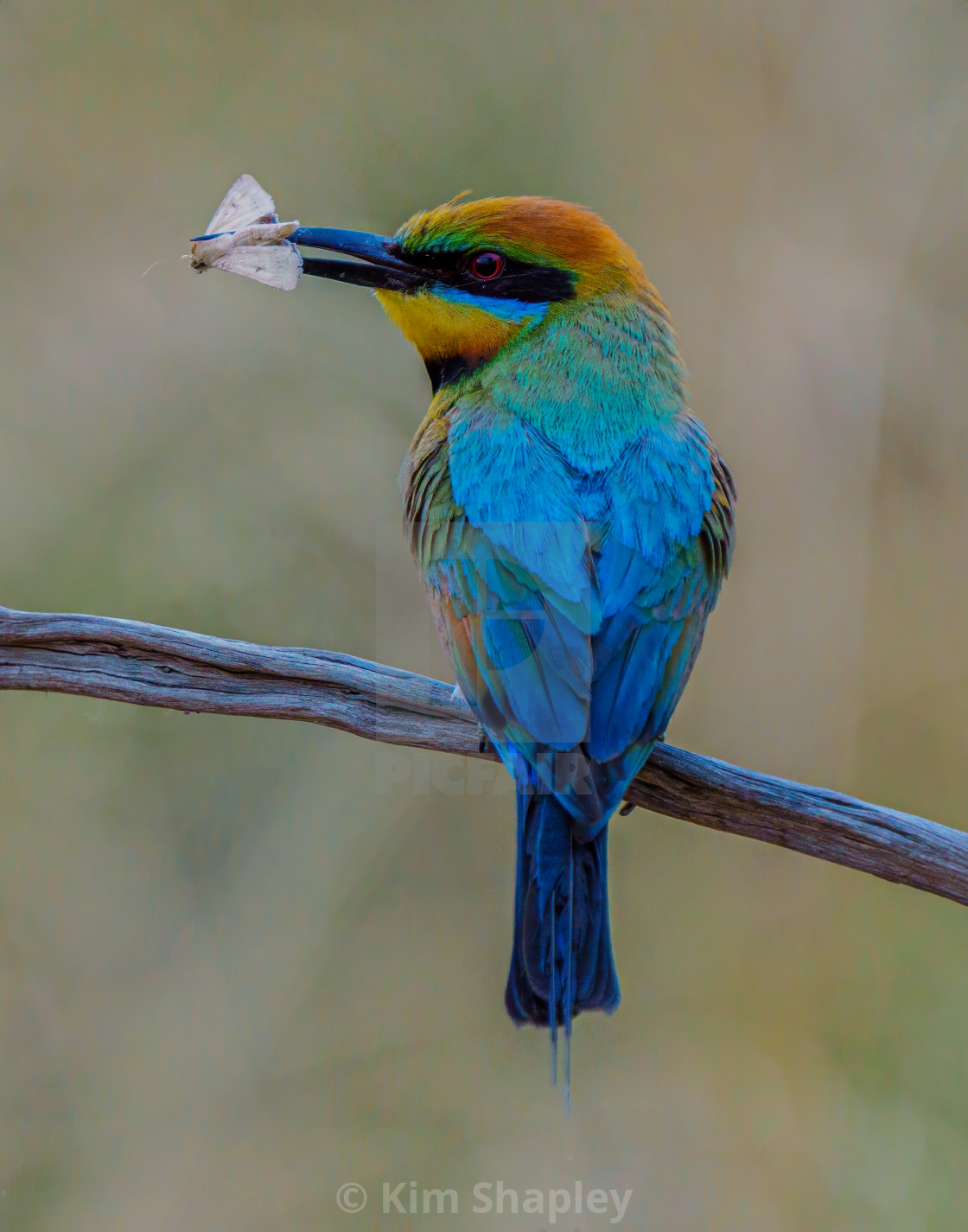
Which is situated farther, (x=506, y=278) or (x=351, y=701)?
(x=506, y=278)

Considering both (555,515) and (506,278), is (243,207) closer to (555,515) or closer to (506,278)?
(506,278)

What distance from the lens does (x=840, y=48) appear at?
2367mm

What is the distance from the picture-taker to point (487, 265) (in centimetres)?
178

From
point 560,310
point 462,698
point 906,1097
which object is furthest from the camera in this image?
point 906,1097

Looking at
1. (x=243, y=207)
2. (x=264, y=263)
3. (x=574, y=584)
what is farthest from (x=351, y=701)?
(x=243, y=207)

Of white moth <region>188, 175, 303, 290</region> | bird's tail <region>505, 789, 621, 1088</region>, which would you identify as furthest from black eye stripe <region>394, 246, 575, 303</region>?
bird's tail <region>505, 789, 621, 1088</region>

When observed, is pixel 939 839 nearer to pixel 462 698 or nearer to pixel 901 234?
pixel 462 698

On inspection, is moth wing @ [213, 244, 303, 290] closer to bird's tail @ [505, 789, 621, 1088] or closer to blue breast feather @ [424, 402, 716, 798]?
blue breast feather @ [424, 402, 716, 798]

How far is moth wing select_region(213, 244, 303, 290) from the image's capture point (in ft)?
5.61

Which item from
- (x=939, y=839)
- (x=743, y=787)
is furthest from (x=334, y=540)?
(x=939, y=839)

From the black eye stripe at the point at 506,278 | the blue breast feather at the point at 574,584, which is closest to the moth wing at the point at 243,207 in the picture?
the black eye stripe at the point at 506,278

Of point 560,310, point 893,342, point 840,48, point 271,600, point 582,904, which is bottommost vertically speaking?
point 582,904

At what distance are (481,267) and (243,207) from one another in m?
0.40

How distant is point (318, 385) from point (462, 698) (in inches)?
41.0
